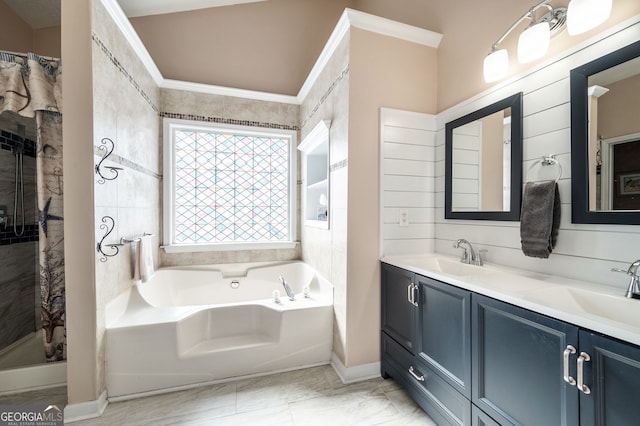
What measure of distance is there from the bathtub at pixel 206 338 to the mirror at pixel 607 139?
1.60 metres

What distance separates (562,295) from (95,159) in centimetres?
253

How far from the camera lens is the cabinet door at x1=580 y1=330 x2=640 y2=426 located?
704mm

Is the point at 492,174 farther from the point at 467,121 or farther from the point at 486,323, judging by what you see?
the point at 486,323

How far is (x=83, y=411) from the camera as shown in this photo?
1.51 meters

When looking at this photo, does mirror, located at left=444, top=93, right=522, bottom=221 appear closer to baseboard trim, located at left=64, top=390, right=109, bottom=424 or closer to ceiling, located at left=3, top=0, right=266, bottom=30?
baseboard trim, located at left=64, top=390, right=109, bottom=424

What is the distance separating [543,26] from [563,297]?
123 cm

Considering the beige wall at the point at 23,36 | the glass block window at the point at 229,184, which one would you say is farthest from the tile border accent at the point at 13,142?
the glass block window at the point at 229,184

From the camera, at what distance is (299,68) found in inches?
120

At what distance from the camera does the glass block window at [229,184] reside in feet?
9.17

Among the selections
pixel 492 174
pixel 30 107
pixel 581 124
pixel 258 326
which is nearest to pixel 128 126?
pixel 30 107

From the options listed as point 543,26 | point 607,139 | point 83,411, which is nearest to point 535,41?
point 543,26

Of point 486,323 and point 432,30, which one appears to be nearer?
point 486,323

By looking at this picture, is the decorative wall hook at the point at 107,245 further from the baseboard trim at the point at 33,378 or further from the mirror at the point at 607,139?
the mirror at the point at 607,139

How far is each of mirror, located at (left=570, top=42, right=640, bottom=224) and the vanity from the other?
0.34m
